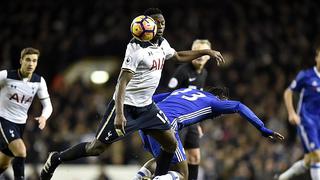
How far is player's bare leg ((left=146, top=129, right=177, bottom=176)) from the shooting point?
9.14 meters

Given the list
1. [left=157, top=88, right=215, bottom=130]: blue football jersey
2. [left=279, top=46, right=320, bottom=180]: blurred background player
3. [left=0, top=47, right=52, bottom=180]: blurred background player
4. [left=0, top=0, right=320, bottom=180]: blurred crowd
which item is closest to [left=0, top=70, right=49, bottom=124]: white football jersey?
[left=0, top=47, right=52, bottom=180]: blurred background player

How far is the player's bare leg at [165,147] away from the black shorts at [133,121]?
3.8 inches

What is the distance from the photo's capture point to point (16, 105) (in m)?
10.2

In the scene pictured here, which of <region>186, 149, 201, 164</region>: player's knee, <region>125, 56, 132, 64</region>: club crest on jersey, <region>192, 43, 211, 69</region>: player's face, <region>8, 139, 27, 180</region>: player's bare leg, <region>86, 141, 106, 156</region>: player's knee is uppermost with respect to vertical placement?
<region>125, 56, 132, 64</region>: club crest on jersey

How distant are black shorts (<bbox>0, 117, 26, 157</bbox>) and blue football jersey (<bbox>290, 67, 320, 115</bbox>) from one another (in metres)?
3.95

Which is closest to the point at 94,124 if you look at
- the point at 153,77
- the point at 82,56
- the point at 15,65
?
the point at 15,65

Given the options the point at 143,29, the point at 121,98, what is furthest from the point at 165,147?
the point at 143,29

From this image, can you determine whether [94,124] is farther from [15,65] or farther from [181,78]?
[181,78]

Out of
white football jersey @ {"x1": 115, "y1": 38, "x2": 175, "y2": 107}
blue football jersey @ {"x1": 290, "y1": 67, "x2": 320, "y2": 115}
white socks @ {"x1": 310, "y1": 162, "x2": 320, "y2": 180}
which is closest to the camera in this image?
white football jersey @ {"x1": 115, "y1": 38, "x2": 175, "y2": 107}

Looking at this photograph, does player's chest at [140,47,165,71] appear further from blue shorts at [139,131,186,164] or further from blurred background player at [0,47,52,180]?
blurred background player at [0,47,52,180]

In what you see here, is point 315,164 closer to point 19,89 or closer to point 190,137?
point 190,137

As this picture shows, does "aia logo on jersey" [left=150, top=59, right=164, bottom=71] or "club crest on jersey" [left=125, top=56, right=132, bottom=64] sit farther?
"aia logo on jersey" [left=150, top=59, right=164, bottom=71]

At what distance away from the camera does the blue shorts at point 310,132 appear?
424 inches

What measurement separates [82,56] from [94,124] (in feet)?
12.4
